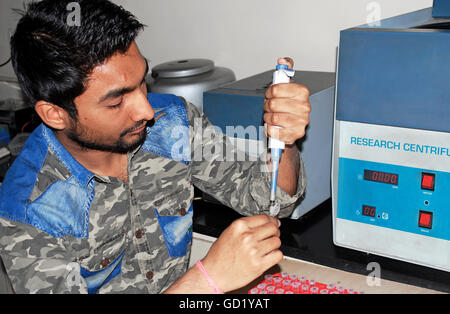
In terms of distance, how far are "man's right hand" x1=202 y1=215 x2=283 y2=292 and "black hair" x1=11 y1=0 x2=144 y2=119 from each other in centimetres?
45

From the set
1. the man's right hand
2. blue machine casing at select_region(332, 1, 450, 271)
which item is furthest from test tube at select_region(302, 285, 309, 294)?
the man's right hand

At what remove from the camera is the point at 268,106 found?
105 centimetres

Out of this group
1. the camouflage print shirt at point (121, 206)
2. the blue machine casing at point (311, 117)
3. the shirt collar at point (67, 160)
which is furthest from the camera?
the blue machine casing at point (311, 117)

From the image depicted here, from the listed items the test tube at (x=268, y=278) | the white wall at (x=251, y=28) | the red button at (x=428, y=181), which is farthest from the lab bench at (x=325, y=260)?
the white wall at (x=251, y=28)

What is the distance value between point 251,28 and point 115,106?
0.80 metres

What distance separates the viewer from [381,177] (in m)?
1.18

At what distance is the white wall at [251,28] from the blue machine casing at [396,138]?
14.0 inches

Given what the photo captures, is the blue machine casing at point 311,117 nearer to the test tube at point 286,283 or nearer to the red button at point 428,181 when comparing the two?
the test tube at point 286,283

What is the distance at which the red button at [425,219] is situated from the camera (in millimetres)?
1141

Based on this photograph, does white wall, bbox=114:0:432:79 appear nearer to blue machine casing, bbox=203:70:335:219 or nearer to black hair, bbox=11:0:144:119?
blue machine casing, bbox=203:70:335:219

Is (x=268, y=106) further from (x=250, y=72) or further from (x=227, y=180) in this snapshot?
(x=250, y=72)

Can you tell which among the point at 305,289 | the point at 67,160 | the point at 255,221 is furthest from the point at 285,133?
the point at 67,160
